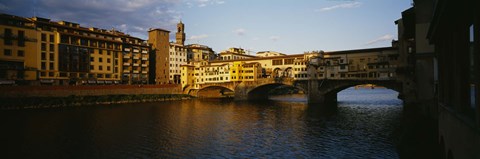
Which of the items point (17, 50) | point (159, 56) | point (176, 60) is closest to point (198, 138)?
point (17, 50)

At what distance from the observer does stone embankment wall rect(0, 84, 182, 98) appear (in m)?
60.7

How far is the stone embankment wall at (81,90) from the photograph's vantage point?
60666 mm

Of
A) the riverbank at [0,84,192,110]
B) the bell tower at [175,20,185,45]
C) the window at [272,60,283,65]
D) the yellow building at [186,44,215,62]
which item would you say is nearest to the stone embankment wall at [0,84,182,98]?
the riverbank at [0,84,192,110]

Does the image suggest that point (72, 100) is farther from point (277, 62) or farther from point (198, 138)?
point (277, 62)

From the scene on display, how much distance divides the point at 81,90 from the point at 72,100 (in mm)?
6367

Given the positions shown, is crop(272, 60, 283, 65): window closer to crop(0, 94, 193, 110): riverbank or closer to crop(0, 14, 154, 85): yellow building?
crop(0, 94, 193, 110): riverbank

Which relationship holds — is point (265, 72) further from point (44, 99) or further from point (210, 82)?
point (44, 99)

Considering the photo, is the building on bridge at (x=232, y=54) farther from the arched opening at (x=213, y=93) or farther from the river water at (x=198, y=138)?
the river water at (x=198, y=138)

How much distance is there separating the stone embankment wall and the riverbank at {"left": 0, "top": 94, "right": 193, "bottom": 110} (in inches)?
63.0

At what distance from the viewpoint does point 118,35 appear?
91375 millimetres

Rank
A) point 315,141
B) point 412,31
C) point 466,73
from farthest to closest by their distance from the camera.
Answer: point 412,31 < point 315,141 < point 466,73

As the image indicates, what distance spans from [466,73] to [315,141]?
64.8 feet

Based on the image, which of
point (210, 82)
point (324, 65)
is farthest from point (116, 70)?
point (324, 65)

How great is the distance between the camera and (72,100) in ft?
221
